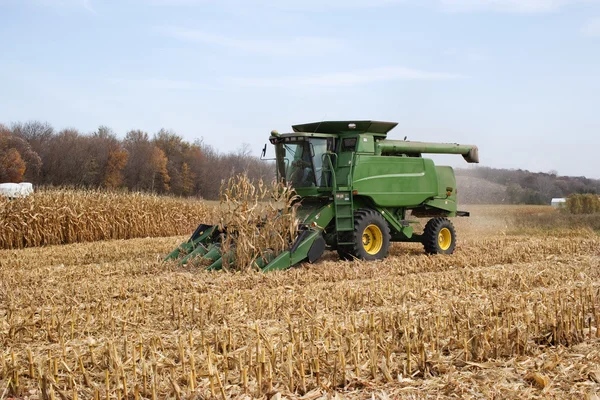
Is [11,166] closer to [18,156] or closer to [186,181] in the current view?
[18,156]

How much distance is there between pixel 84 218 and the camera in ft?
50.0

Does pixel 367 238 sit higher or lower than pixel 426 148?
lower

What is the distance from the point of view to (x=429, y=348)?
14.2 feet

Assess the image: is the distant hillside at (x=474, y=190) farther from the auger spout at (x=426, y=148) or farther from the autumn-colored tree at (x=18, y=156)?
the autumn-colored tree at (x=18, y=156)

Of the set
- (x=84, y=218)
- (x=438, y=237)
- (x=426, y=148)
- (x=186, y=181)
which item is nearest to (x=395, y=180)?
(x=438, y=237)

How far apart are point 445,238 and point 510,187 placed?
1431 centimetres

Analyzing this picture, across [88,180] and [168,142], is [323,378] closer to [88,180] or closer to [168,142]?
[88,180]

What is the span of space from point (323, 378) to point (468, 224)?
554 inches

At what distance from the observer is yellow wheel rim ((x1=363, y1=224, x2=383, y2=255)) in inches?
395

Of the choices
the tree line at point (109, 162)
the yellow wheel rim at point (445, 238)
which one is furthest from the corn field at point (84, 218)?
the tree line at point (109, 162)

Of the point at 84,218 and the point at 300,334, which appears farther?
the point at 84,218

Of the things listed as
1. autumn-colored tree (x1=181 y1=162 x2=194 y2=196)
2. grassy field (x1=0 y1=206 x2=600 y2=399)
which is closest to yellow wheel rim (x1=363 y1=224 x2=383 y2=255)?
grassy field (x1=0 y1=206 x2=600 y2=399)

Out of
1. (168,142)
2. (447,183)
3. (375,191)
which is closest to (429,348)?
(375,191)

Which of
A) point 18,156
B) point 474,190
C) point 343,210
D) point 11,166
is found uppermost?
point 18,156
